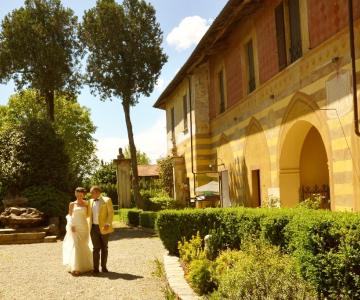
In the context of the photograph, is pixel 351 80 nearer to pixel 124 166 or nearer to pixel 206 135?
pixel 206 135

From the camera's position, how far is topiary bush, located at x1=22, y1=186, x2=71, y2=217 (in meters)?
17.9

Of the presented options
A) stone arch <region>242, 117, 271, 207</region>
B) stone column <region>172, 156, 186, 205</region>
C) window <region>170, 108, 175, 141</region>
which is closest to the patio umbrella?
stone arch <region>242, 117, 271, 207</region>

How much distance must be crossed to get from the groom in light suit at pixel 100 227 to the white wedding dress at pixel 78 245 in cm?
23

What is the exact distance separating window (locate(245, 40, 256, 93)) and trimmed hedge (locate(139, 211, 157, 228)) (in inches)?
304

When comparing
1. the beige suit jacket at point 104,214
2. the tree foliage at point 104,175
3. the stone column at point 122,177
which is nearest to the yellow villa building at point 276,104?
the beige suit jacket at point 104,214

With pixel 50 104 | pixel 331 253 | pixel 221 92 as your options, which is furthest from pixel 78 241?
pixel 50 104

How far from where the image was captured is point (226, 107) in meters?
18.4

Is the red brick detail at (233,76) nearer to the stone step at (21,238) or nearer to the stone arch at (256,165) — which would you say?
the stone arch at (256,165)

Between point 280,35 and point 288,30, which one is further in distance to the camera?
point 280,35

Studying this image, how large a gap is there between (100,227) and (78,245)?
63 centimetres

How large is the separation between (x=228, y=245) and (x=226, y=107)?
10293 millimetres

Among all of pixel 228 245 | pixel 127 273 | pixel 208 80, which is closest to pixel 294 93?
pixel 228 245

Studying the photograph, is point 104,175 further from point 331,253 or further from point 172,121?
point 331,253

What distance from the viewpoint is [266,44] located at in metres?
13.6
